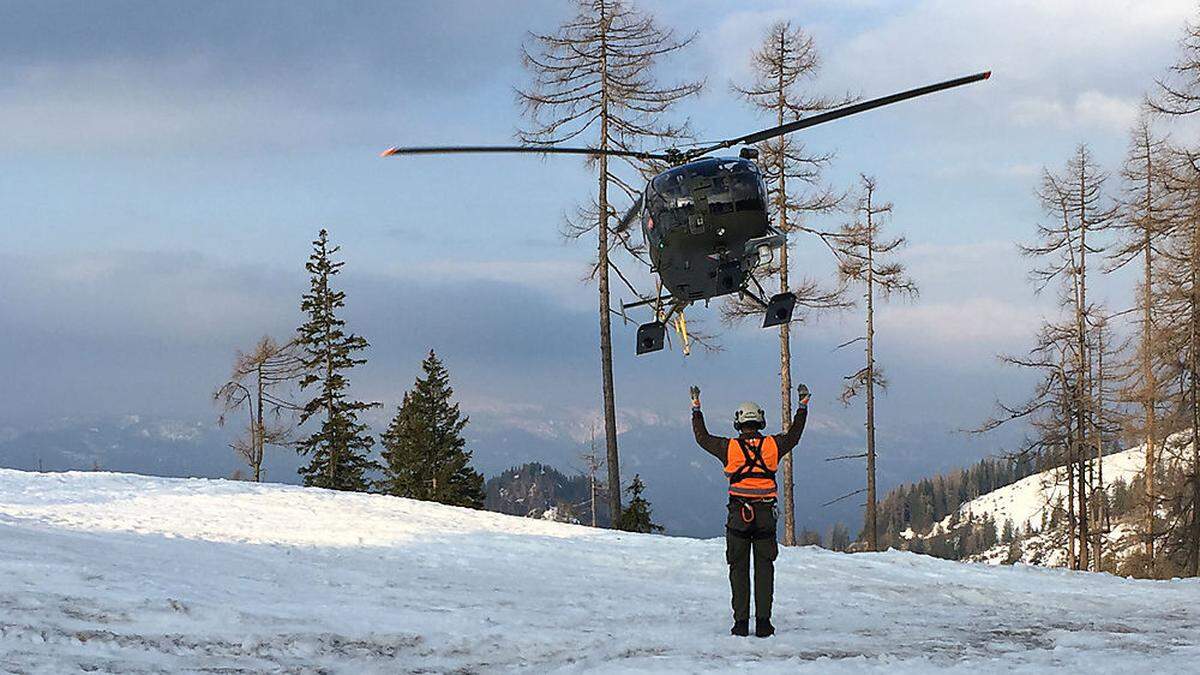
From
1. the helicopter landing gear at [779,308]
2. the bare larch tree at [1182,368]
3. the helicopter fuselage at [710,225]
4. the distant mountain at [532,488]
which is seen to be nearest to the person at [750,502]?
the helicopter fuselage at [710,225]

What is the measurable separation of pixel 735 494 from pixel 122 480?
57.6 ft

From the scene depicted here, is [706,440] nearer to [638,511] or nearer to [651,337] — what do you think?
[651,337]

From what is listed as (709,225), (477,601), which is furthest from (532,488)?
(477,601)

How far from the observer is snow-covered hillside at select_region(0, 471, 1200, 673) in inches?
327

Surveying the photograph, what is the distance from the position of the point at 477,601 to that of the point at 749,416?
443cm

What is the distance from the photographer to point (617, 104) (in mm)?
25188

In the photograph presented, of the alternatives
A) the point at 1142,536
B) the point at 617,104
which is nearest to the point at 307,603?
the point at 617,104

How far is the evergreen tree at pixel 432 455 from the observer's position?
3947 cm

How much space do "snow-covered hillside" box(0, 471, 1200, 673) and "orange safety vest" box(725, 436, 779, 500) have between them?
139cm

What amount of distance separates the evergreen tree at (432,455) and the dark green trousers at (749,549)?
30.6m

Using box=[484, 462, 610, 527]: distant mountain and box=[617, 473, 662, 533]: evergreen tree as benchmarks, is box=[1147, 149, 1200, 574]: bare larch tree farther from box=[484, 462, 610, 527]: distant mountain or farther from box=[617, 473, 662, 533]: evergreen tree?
box=[484, 462, 610, 527]: distant mountain

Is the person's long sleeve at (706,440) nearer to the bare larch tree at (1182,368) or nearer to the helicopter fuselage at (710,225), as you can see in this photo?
the helicopter fuselage at (710,225)

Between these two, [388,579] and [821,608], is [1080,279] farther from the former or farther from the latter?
[388,579]

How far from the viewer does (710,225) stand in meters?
14.7
